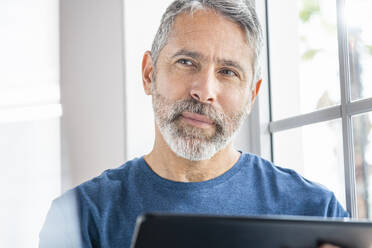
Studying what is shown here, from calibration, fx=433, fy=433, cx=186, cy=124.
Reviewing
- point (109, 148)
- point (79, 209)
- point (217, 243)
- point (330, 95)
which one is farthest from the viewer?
point (109, 148)

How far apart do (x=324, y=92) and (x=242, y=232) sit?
1049mm

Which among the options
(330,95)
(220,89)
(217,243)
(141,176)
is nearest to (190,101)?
(220,89)

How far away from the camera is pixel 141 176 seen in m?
1.26

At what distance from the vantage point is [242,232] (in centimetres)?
55

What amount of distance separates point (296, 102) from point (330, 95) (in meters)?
0.29

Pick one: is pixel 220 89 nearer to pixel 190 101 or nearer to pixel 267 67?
pixel 190 101

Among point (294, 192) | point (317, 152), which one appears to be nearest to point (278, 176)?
point (294, 192)

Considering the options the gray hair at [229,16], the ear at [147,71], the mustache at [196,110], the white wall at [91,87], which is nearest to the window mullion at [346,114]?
the gray hair at [229,16]

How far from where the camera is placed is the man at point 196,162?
1193 millimetres

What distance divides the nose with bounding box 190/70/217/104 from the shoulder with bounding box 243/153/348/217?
0.81 ft

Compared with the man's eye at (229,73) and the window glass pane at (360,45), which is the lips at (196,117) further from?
the window glass pane at (360,45)

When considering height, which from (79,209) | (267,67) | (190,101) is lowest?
(79,209)

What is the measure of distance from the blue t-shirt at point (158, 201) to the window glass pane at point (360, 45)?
314 millimetres

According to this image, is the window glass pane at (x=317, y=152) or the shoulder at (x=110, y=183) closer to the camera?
the shoulder at (x=110, y=183)
